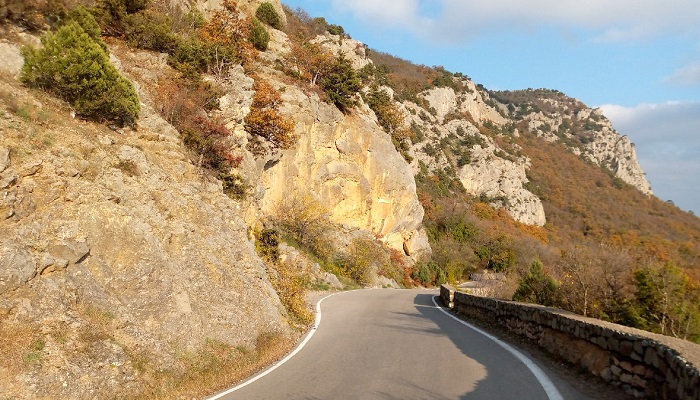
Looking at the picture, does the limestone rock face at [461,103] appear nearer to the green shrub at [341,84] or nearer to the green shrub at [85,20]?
the green shrub at [341,84]

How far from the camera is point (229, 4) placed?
31719 millimetres

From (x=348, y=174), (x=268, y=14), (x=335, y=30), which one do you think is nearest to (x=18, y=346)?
(x=348, y=174)

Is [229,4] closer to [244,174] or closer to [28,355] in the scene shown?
[244,174]

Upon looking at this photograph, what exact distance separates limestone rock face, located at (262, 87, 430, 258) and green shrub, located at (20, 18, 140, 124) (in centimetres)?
1736

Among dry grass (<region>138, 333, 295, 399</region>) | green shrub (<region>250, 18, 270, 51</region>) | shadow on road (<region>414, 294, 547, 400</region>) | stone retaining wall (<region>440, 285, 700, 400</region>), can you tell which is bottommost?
dry grass (<region>138, 333, 295, 399</region>)

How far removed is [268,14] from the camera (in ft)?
130

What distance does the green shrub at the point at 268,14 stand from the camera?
128 feet

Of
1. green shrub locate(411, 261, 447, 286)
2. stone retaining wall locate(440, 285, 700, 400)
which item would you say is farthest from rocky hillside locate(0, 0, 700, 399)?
stone retaining wall locate(440, 285, 700, 400)

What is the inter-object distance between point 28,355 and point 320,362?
4772mm

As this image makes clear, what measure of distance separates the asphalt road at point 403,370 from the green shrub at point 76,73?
8454 millimetres

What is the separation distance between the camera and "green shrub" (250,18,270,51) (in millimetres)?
33000

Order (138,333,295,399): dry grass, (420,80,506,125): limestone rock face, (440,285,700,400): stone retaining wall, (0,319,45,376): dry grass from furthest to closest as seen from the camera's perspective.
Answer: (420,80,506,125): limestone rock face
(138,333,295,399): dry grass
(0,319,45,376): dry grass
(440,285,700,400): stone retaining wall

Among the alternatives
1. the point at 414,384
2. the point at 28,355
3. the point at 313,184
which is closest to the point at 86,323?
the point at 28,355

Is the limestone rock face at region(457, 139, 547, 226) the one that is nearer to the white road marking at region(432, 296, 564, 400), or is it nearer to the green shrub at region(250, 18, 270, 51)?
the green shrub at region(250, 18, 270, 51)
